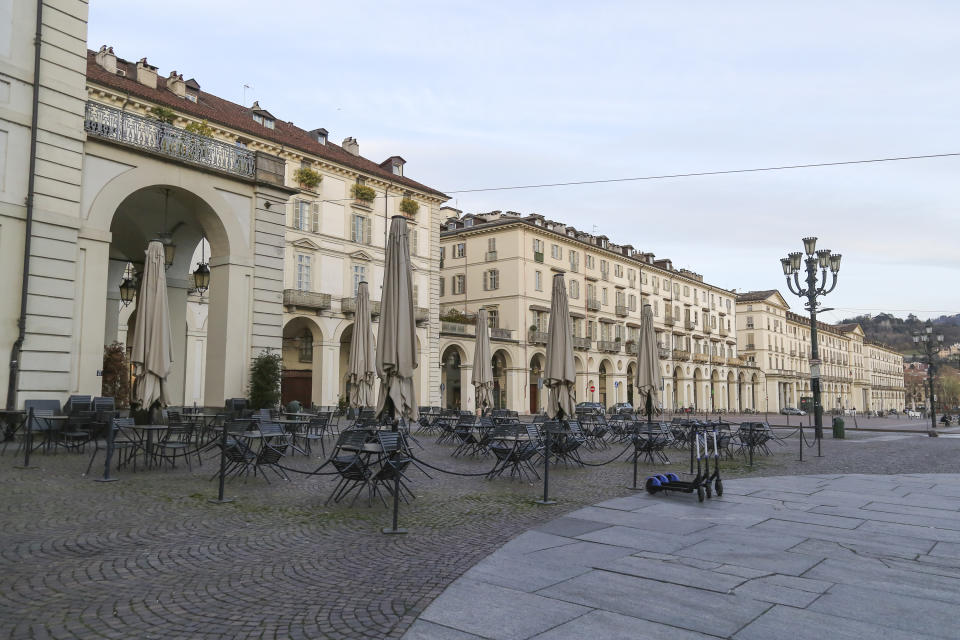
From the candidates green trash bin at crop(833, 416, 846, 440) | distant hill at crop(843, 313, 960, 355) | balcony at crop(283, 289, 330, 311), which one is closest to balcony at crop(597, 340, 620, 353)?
balcony at crop(283, 289, 330, 311)

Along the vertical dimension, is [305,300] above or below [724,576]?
above

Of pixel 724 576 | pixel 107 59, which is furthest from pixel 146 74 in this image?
pixel 724 576

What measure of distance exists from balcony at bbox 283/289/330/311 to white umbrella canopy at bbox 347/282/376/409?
44.9 feet

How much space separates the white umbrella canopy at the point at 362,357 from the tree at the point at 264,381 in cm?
277

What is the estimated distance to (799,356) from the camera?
3991 inches

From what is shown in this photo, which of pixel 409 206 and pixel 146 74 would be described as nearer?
pixel 146 74

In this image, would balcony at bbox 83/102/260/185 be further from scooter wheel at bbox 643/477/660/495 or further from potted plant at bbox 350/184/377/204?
potted plant at bbox 350/184/377/204

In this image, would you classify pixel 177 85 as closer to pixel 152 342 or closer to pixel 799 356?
pixel 152 342

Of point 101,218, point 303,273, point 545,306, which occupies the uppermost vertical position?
point 545,306

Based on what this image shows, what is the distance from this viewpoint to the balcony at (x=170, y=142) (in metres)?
14.7

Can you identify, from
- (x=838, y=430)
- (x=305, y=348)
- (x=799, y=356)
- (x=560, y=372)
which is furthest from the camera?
(x=799, y=356)

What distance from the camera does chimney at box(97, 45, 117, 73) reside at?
94.5 ft

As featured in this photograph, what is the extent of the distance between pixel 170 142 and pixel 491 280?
35.9m

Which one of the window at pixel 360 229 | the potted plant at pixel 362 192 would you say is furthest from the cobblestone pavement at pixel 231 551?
the potted plant at pixel 362 192
